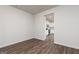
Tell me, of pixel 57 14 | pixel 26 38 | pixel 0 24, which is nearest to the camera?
pixel 0 24

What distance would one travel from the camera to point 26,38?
5.18m

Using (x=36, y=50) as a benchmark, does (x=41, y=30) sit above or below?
above

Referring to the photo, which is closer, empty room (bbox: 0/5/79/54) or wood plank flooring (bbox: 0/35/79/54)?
wood plank flooring (bbox: 0/35/79/54)

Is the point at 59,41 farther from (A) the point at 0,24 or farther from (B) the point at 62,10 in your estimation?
(A) the point at 0,24

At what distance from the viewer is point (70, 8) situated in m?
3.50

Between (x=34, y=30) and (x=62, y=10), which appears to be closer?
(x=62, y=10)

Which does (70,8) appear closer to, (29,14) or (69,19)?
(69,19)

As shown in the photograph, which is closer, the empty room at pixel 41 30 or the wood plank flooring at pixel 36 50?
the wood plank flooring at pixel 36 50

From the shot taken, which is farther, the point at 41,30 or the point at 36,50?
the point at 41,30

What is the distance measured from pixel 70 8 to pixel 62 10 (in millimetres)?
446
